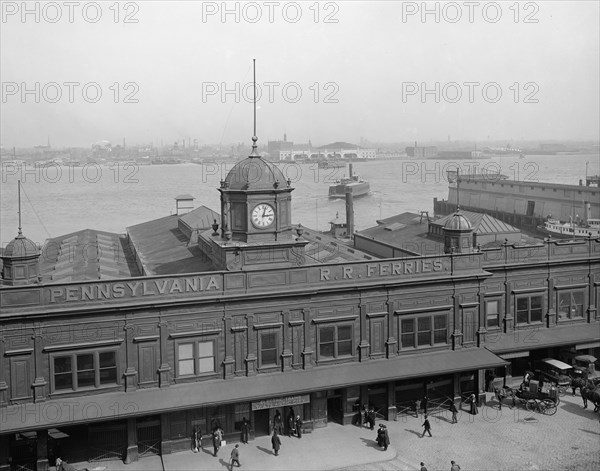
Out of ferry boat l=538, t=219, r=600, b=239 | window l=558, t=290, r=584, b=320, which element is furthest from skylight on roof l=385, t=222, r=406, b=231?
ferry boat l=538, t=219, r=600, b=239

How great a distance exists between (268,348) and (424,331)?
313 inches

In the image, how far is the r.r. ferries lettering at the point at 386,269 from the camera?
30500 mm

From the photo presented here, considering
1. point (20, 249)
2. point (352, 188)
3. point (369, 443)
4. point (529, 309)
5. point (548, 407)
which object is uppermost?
point (20, 249)

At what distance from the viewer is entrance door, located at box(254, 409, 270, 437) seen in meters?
29.5

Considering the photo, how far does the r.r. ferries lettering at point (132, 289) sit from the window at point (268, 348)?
310 cm

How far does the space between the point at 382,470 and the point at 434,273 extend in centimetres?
1006

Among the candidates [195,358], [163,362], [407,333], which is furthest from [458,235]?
[163,362]

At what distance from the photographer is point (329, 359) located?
30312 mm

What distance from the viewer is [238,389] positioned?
28109 mm

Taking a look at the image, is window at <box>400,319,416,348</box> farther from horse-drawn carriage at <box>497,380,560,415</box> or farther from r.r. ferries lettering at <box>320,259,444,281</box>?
horse-drawn carriage at <box>497,380,560,415</box>

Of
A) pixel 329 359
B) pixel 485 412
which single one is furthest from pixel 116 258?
pixel 485 412

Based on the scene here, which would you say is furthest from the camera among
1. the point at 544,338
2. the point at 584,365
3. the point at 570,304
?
the point at 570,304

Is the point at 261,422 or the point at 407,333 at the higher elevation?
the point at 407,333

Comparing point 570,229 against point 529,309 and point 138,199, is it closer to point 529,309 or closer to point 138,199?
point 529,309
